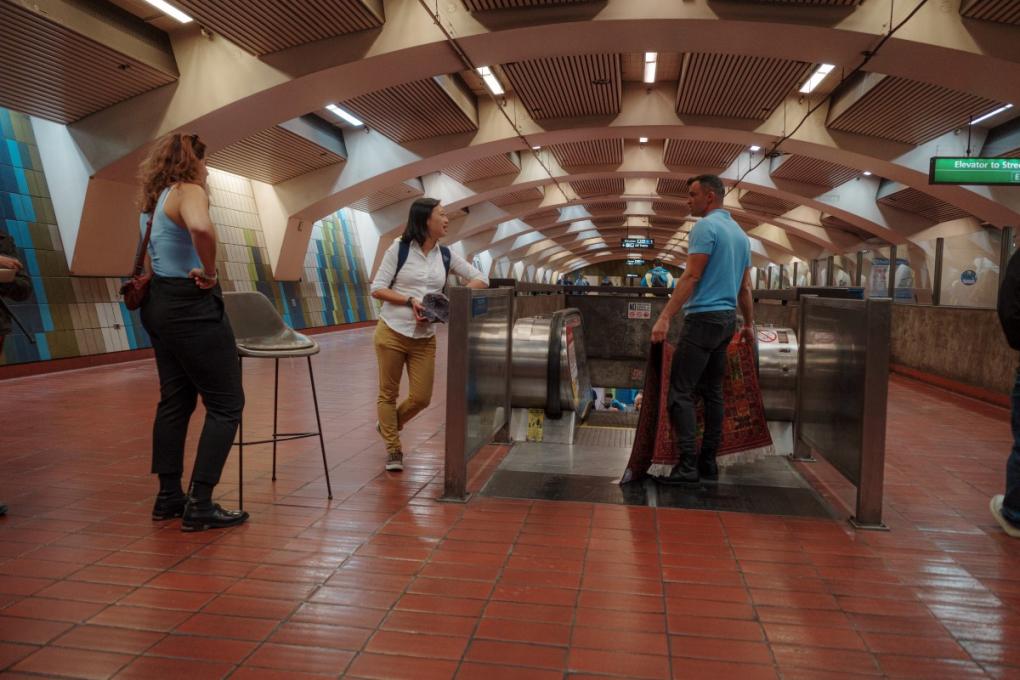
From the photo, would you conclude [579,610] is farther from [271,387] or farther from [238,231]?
[238,231]

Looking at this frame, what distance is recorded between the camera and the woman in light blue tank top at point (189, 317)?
273 centimetres

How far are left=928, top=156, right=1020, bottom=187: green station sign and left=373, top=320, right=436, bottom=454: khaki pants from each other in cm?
1103

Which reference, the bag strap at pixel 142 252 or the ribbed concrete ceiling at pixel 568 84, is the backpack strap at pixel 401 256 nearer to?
the bag strap at pixel 142 252

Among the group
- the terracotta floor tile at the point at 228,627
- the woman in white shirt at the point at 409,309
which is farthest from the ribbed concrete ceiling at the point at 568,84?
the terracotta floor tile at the point at 228,627

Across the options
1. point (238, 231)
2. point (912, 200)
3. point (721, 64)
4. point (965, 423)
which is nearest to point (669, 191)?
point (912, 200)

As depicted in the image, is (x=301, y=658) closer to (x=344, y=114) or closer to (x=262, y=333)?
(x=262, y=333)

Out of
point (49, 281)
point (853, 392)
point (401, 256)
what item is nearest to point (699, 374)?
point (853, 392)

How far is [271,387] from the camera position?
7.44m

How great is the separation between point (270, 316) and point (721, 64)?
9.49 meters

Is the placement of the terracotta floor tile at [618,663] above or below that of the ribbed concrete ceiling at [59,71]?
below

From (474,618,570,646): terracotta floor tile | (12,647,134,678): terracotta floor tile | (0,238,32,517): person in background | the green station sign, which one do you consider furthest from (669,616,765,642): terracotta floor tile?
the green station sign

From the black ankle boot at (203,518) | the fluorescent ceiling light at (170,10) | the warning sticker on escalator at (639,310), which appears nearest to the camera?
the black ankle boot at (203,518)

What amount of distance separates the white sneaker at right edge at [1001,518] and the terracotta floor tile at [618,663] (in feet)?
6.69

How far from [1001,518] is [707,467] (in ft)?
4.31
